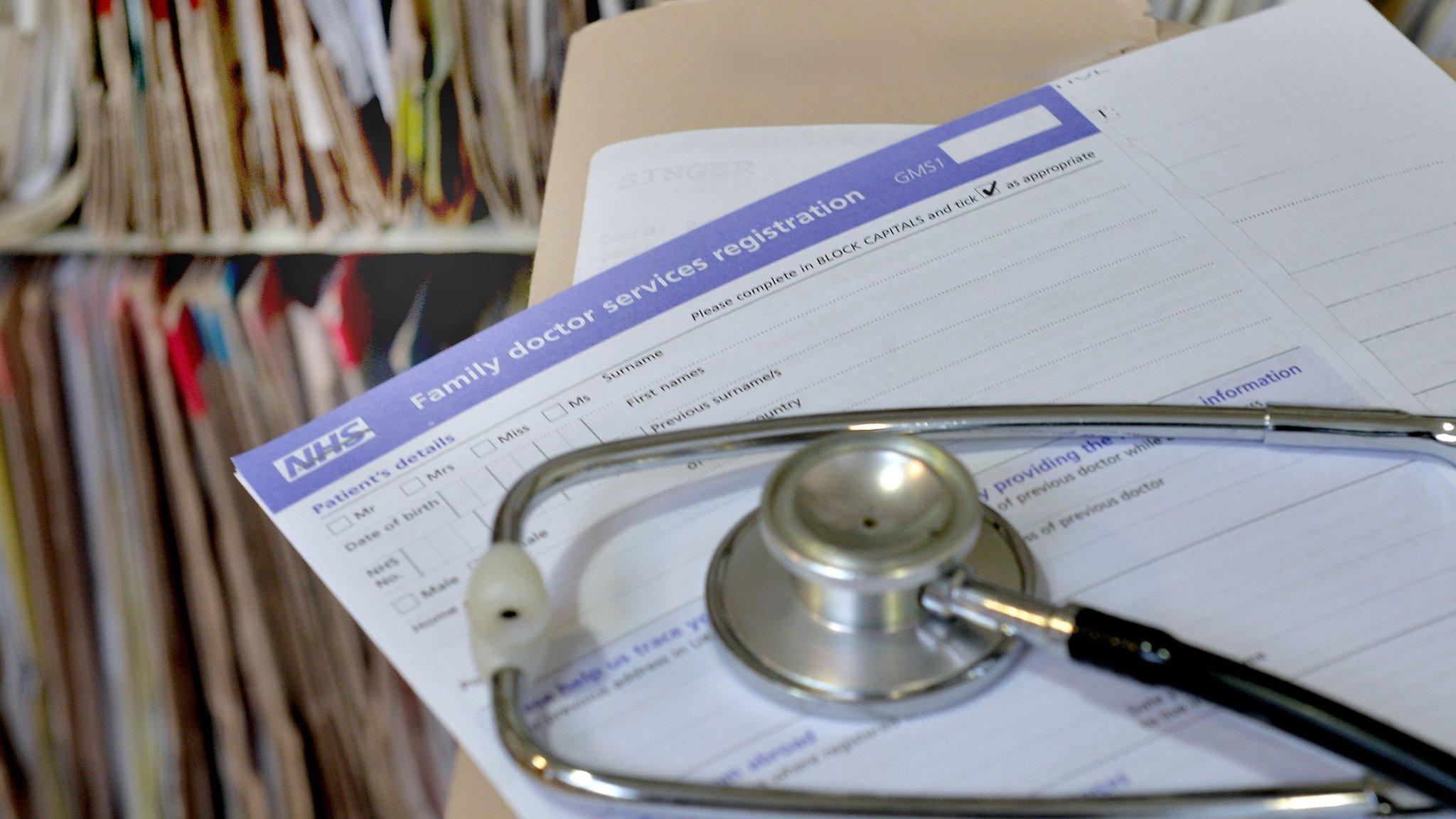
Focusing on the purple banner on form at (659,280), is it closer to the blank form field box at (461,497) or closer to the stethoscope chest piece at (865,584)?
the blank form field box at (461,497)

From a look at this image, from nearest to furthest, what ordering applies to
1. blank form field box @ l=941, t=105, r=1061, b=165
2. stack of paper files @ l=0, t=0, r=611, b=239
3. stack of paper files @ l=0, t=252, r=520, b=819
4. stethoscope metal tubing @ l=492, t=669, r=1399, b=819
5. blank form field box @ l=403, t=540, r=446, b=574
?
1. stethoscope metal tubing @ l=492, t=669, r=1399, b=819
2. blank form field box @ l=403, t=540, r=446, b=574
3. blank form field box @ l=941, t=105, r=1061, b=165
4. stack of paper files @ l=0, t=0, r=611, b=239
5. stack of paper files @ l=0, t=252, r=520, b=819

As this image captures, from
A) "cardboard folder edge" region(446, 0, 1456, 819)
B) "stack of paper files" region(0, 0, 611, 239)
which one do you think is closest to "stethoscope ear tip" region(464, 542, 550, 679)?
"cardboard folder edge" region(446, 0, 1456, 819)

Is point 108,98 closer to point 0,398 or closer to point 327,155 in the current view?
point 327,155

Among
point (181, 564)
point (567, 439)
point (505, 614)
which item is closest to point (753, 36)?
point (567, 439)

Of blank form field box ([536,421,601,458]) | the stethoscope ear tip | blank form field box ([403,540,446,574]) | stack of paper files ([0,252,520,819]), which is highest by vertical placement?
the stethoscope ear tip

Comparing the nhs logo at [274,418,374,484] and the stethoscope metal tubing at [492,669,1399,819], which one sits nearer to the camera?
the stethoscope metal tubing at [492,669,1399,819]

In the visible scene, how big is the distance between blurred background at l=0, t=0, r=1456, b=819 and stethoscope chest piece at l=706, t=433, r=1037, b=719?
1.63 feet

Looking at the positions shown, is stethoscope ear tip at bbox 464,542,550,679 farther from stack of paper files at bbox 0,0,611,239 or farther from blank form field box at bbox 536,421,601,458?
stack of paper files at bbox 0,0,611,239

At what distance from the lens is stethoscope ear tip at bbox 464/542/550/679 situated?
37cm

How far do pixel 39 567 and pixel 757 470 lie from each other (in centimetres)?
88

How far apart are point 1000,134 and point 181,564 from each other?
2.75 ft

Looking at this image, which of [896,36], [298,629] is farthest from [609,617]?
[298,629]

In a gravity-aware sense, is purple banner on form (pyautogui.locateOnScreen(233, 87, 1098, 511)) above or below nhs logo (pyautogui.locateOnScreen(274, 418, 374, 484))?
above

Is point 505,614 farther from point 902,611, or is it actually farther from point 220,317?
point 220,317
